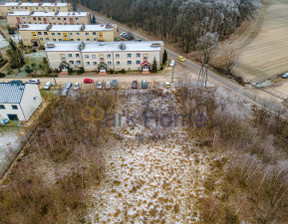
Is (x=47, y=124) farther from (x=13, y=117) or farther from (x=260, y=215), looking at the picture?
(x=260, y=215)

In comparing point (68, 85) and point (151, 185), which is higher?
point (68, 85)

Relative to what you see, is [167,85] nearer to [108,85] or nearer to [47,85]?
[108,85]

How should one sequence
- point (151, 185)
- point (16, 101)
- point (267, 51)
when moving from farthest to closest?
point (267, 51)
point (16, 101)
point (151, 185)

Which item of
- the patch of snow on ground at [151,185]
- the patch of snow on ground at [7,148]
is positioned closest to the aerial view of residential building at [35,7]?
the patch of snow on ground at [7,148]

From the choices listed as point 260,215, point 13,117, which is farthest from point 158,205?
point 13,117

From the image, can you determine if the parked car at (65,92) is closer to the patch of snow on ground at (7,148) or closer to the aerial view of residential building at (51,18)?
the patch of snow on ground at (7,148)

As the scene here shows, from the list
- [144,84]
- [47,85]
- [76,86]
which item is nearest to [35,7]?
[47,85]

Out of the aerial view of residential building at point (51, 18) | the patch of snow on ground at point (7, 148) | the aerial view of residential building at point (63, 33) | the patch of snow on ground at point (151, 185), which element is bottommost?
the patch of snow on ground at point (151, 185)

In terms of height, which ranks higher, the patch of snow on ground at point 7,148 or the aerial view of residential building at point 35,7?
the aerial view of residential building at point 35,7
